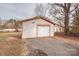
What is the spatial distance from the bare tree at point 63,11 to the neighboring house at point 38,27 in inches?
3.0

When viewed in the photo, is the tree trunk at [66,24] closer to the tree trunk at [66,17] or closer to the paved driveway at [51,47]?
the tree trunk at [66,17]

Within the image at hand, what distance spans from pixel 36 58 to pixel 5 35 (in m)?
0.35

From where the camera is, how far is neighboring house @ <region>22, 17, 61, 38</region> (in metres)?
1.98

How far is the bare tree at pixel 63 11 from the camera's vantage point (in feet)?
6.52

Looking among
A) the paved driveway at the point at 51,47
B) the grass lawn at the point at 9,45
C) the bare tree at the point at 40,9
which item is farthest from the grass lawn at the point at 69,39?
the grass lawn at the point at 9,45

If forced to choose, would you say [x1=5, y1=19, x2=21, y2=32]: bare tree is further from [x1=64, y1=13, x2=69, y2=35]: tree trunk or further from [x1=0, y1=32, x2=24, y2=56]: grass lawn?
[x1=64, y1=13, x2=69, y2=35]: tree trunk

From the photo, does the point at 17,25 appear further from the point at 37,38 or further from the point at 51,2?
the point at 51,2

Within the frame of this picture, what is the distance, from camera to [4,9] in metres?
1.97

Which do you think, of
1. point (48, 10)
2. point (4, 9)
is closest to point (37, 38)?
point (48, 10)

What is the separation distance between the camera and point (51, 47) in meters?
1.99

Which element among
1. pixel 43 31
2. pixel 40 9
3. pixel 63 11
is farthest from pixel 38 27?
pixel 63 11

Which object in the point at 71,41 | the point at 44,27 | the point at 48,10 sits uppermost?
the point at 48,10

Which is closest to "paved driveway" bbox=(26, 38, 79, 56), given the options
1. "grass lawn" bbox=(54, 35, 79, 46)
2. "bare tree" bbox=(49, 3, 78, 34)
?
"grass lawn" bbox=(54, 35, 79, 46)

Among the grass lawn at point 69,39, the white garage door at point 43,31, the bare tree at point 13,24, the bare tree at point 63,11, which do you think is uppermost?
the bare tree at point 63,11
